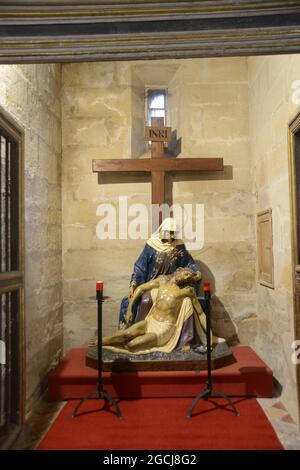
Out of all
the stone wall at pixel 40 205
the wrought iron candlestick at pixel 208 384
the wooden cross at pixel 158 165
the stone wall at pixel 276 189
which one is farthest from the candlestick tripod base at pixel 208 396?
the wooden cross at pixel 158 165

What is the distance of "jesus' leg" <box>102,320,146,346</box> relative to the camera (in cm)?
392

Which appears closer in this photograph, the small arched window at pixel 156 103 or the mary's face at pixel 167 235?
the mary's face at pixel 167 235

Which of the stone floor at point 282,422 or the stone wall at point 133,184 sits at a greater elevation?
the stone wall at point 133,184

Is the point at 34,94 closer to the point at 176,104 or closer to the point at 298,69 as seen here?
A: the point at 176,104

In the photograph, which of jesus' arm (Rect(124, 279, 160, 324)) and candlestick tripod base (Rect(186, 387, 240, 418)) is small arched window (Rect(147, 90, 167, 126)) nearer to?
jesus' arm (Rect(124, 279, 160, 324))

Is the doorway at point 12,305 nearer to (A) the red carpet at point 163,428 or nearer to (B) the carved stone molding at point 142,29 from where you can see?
(A) the red carpet at point 163,428

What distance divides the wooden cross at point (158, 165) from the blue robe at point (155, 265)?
730 millimetres

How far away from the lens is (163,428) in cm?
308

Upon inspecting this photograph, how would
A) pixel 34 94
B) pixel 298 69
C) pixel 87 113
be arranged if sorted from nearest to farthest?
pixel 298 69, pixel 34 94, pixel 87 113

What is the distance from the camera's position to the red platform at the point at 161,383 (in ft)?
12.3

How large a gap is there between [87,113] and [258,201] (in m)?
2.44

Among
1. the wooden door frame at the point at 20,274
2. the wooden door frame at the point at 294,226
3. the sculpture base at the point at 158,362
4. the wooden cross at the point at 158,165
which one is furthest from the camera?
→ the wooden cross at the point at 158,165

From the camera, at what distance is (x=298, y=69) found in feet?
10.4
